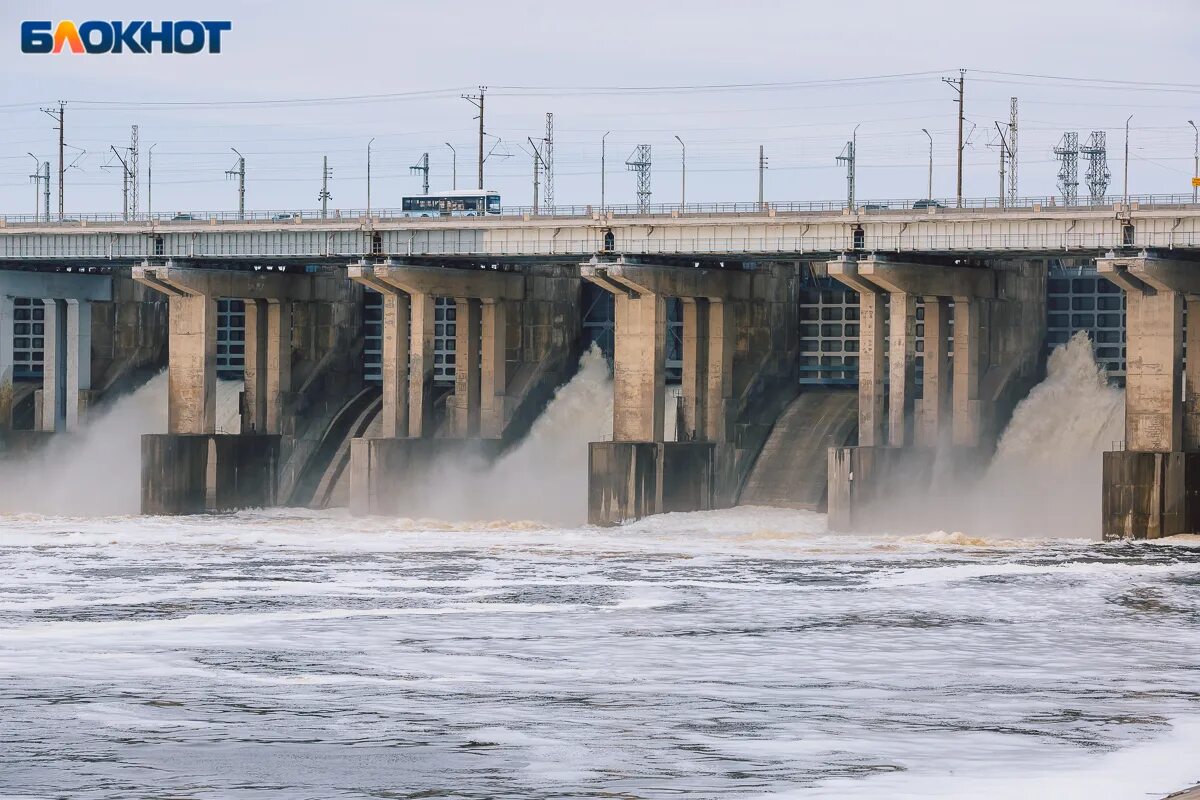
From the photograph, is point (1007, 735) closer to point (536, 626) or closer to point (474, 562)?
point (536, 626)

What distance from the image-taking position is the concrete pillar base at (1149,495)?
63.0 m

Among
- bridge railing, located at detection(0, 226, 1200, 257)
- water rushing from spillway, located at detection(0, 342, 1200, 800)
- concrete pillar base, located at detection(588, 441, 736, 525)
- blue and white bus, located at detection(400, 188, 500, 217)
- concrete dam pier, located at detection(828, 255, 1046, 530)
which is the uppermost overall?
blue and white bus, located at detection(400, 188, 500, 217)

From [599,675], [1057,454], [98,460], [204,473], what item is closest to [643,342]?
[1057,454]

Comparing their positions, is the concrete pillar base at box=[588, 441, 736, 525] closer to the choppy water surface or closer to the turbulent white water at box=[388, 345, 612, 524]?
the turbulent white water at box=[388, 345, 612, 524]

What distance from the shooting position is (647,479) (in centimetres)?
7356

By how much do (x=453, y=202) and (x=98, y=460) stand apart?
1826 cm

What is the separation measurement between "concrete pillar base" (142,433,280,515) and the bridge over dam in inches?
4.0

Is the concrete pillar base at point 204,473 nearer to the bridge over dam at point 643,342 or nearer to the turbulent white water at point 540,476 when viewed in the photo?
the bridge over dam at point 643,342

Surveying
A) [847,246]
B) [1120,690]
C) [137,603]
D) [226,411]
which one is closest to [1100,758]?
[1120,690]

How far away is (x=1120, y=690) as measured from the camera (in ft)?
101

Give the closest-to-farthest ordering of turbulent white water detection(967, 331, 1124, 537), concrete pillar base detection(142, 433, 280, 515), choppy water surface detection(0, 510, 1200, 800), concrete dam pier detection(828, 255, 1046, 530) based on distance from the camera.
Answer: choppy water surface detection(0, 510, 1200, 800), turbulent white water detection(967, 331, 1124, 537), concrete dam pier detection(828, 255, 1046, 530), concrete pillar base detection(142, 433, 280, 515)

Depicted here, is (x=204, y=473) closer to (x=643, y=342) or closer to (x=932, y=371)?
(x=643, y=342)

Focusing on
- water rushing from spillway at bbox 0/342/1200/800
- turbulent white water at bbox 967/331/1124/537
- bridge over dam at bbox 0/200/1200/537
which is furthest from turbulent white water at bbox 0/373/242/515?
turbulent white water at bbox 967/331/1124/537

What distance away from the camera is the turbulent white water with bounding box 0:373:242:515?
288 ft
